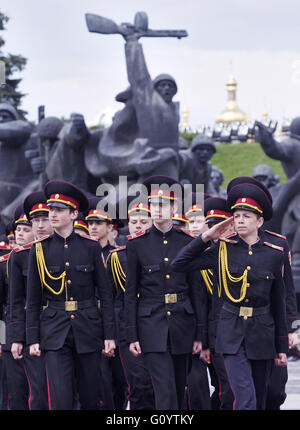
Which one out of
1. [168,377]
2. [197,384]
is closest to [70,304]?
[168,377]

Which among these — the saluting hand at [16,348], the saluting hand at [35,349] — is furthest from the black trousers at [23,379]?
the saluting hand at [35,349]

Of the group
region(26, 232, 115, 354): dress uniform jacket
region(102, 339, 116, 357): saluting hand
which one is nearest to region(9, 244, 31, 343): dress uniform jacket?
region(26, 232, 115, 354): dress uniform jacket

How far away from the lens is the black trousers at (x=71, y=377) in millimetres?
6664

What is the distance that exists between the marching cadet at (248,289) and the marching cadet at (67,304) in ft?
2.03

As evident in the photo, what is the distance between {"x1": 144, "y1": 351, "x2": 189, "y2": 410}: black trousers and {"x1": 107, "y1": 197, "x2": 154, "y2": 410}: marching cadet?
310 mm

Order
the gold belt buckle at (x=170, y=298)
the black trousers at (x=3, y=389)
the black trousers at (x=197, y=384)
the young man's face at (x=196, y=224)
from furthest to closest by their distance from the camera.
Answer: the black trousers at (x=3, y=389), the young man's face at (x=196, y=224), the black trousers at (x=197, y=384), the gold belt buckle at (x=170, y=298)

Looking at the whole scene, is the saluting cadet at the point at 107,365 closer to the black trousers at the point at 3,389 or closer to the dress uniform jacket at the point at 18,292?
the black trousers at the point at 3,389

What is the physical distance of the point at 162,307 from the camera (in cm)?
714

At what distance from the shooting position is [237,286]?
6723mm

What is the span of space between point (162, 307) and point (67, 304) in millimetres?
665
